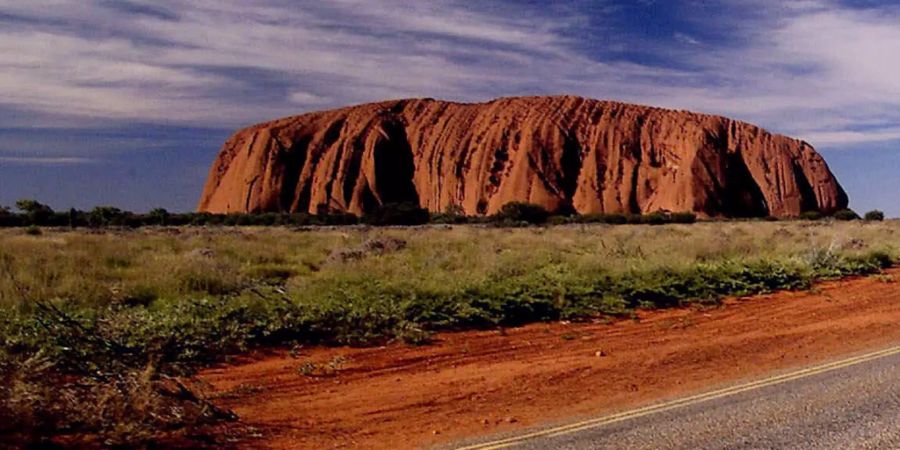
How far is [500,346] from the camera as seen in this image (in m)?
10.7

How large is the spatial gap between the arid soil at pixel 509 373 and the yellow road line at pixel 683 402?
0.29 meters

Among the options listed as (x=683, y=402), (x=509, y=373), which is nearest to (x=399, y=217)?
(x=509, y=373)

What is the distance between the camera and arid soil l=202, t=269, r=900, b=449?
7.11 meters

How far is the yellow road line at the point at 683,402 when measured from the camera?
6522 mm

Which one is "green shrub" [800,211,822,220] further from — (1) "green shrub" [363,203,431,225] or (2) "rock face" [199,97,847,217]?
(1) "green shrub" [363,203,431,225]

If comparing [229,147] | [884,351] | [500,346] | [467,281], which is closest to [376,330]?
[500,346]

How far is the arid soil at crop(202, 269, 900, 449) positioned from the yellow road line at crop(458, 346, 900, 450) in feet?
0.94

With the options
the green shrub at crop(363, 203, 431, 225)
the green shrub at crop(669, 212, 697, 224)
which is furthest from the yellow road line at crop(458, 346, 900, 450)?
the green shrub at crop(669, 212, 697, 224)

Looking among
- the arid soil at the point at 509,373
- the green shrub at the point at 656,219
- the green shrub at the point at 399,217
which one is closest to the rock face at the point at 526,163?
the green shrub at the point at 656,219

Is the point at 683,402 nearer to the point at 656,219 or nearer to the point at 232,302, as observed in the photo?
the point at 232,302

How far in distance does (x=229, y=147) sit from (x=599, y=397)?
10453 cm

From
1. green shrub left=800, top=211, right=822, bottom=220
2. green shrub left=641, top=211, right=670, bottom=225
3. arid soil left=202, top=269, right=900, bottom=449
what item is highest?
green shrub left=800, top=211, right=822, bottom=220

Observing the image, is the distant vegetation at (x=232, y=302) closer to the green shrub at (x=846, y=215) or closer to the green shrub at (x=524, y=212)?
the green shrub at (x=524, y=212)

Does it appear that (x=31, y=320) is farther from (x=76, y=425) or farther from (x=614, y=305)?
(x=614, y=305)
